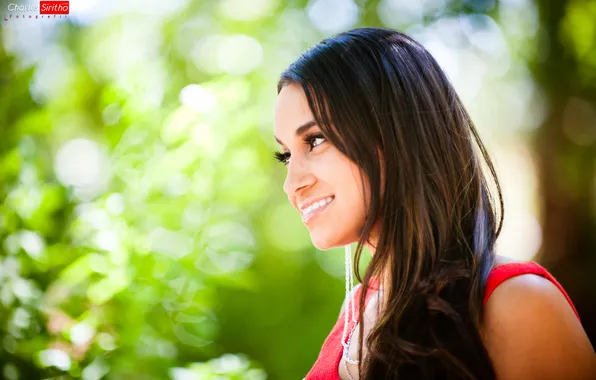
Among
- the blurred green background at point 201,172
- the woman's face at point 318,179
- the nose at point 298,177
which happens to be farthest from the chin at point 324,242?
the blurred green background at point 201,172

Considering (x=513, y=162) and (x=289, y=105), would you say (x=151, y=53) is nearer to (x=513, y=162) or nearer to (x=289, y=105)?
(x=289, y=105)

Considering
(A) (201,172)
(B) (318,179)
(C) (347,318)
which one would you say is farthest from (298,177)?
(A) (201,172)

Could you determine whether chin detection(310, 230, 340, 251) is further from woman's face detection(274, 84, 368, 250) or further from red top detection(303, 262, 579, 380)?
red top detection(303, 262, 579, 380)

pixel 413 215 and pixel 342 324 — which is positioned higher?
pixel 413 215

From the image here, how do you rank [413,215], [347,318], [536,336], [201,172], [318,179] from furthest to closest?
[201,172], [347,318], [318,179], [413,215], [536,336]

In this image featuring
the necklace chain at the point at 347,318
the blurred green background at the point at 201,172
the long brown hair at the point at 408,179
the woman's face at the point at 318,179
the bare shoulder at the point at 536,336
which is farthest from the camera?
the blurred green background at the point at 201,172

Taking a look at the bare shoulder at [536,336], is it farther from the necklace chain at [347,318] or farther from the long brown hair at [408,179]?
the necklace chain at [347,318]

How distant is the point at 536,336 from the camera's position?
807 mm

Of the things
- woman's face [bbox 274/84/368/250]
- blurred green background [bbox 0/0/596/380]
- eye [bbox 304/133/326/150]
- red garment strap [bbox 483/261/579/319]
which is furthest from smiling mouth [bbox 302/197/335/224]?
blurred green background [bbox 0/0/596/380]

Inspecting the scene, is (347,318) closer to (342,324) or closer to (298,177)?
(342,324)

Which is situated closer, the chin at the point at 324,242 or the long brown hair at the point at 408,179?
the long brown hair at the point at 408,179

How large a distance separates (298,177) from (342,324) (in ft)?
1.49

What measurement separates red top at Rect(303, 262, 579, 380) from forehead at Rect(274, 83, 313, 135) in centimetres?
38

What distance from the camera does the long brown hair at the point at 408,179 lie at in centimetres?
93
